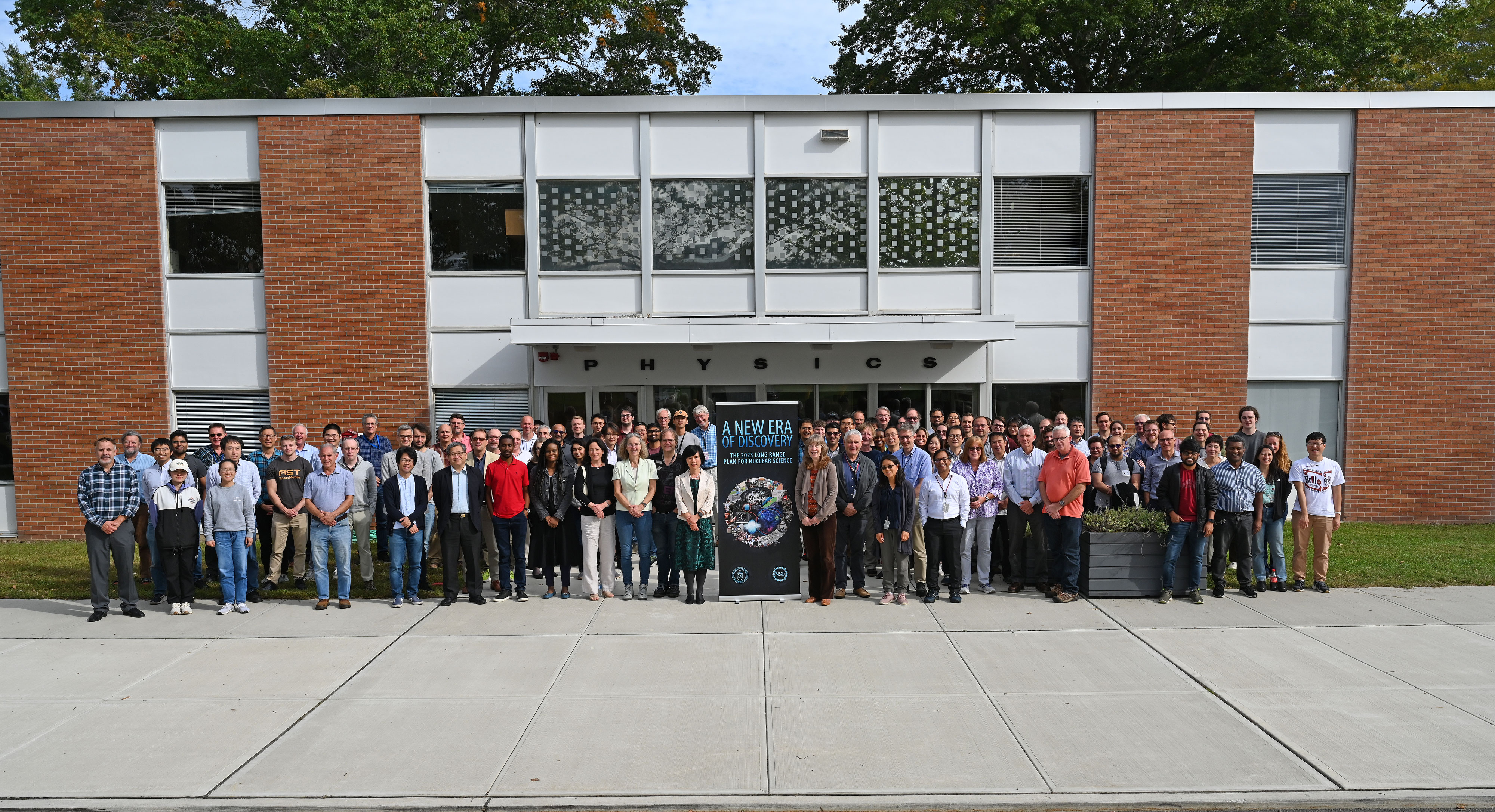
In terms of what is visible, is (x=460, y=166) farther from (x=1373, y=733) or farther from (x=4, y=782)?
(x=1373, y=733)

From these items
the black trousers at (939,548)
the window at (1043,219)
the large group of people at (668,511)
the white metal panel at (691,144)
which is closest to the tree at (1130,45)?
the window at (1043,219)

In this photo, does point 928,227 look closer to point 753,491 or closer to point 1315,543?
point 753,491

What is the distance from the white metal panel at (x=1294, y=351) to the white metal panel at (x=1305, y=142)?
2.54 meters

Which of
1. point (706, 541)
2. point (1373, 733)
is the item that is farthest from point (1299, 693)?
point (706, 541)

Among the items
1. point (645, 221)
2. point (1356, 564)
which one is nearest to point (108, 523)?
point (645, 221)

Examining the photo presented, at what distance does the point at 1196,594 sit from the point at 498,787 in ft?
24.3

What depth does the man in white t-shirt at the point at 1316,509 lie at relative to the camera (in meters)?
9.70

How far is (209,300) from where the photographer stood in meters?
14.2

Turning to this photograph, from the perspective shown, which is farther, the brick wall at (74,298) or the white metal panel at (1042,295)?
the white metal panel at (1042,295)

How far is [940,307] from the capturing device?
14406 mm

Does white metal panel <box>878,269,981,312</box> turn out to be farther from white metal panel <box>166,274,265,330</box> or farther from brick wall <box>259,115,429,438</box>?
white metal panel <box>166,274,265,330</box>

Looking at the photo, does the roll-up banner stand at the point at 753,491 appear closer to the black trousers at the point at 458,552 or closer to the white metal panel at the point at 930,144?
the black trousers at the point at 458,552

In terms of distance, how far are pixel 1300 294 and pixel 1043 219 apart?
437 cm

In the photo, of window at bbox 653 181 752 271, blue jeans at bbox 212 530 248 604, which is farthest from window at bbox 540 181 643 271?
blue jeans at bbox 212 530 248 604
